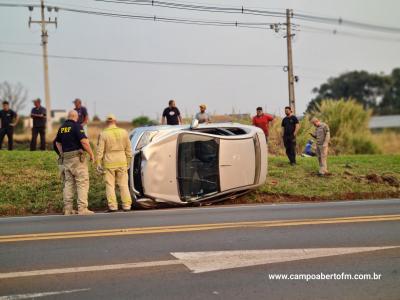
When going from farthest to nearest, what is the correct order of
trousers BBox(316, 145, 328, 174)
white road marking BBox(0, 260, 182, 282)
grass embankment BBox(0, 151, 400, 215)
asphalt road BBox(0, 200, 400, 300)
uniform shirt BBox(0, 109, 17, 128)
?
uniform shirt BBox(0, 109, 17, 128) → trousers BBox(316, 145, 328, 174) → grass embankment BBox(0, 151, 400, 215) → white road marking BBox(0, 260, 182, 282) → asphalt road BBox(0, 200, 400, 300)

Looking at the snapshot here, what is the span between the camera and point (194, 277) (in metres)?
5.74

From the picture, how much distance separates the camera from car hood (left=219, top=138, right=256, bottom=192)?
1211 cm

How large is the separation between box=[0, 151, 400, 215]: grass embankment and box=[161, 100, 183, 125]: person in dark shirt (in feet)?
10.1

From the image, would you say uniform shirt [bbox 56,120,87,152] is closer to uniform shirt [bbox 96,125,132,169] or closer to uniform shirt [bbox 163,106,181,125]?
uniform shirt [bbox 96,125,132,169]

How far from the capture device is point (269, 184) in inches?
577

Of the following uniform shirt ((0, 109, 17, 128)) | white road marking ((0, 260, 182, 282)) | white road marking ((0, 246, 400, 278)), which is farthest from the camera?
uniform shirt ((0, 109, 17, 128))

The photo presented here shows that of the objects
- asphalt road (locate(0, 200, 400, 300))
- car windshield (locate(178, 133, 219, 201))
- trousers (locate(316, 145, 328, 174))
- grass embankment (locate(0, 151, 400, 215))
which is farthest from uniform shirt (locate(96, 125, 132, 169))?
trousers (locate(316, 145, 328, 174))

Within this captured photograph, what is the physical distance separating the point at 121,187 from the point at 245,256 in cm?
522

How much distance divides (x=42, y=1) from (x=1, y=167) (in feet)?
81.1

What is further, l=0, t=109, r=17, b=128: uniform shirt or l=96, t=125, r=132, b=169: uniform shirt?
l=0, t=109, r=17, b=128: uniform shirt

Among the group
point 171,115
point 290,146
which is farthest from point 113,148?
point 290,146

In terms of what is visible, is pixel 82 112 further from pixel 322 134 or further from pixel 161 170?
pixel 322 134

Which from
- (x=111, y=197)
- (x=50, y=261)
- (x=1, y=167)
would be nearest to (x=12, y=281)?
(x=50, y=261)

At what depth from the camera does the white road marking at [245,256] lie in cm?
615
